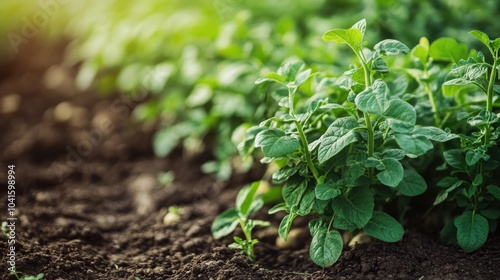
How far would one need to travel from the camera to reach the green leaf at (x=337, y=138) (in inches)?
69.2

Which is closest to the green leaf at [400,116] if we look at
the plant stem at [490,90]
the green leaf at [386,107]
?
the green leaf at [386,107]

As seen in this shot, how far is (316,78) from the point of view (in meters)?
2.29

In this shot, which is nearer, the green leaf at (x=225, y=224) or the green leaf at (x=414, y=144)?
the green leaf at (x=414, y=144)

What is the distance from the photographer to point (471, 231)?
195 cm

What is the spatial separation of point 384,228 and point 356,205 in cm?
13

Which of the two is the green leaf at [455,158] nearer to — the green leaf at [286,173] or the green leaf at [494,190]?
the green leaf at [494,190]

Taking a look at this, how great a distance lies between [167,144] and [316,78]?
1.28 m

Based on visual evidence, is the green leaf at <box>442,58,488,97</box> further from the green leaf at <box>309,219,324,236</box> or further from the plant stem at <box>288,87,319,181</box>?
the green leaf at <box>309,219,324,236</box>

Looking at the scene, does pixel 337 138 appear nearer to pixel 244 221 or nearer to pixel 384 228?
pixel 384 228

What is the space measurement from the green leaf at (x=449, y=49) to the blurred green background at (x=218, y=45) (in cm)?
57

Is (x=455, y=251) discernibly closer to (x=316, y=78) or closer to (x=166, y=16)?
(x=316, y=78)

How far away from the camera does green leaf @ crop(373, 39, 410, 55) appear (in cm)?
180

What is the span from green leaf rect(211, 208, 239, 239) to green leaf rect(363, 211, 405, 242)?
0.56 meters

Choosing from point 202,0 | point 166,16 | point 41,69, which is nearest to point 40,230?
point 166,16
